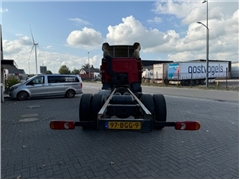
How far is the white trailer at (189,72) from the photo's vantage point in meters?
28.9

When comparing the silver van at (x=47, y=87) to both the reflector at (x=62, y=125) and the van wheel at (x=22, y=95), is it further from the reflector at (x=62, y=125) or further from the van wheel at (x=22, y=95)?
the reflector at (x=62, y=125)

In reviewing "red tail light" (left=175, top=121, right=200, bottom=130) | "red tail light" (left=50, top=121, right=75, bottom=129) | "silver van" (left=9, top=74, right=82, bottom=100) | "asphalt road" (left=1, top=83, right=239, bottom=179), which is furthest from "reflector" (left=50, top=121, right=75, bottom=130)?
"silver van" (left=9, top=74, right=82, bottom=100)

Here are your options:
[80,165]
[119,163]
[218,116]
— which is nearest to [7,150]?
[80,165]

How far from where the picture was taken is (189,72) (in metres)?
29.2

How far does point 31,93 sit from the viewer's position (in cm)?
1298

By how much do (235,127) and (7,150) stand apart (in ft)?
Result: 21.2

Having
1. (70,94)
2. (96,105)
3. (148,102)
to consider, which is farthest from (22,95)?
(148,102)

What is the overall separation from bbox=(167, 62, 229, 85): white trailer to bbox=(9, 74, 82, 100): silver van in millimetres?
19352

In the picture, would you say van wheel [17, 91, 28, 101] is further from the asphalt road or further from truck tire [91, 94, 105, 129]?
truck tire [91, 94, 105, 129]

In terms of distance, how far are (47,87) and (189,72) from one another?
23.1 metres

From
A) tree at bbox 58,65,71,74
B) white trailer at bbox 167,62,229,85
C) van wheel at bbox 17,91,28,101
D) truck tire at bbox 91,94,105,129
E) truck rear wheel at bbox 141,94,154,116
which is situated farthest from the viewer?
tree at bbox 58,65,71,74

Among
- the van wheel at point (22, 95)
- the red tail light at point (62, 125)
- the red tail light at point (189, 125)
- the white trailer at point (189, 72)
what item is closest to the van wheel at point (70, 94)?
the van wheel at point (22, 95)

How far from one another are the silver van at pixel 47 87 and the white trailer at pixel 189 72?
63.5ft

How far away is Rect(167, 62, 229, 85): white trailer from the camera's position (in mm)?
28859
